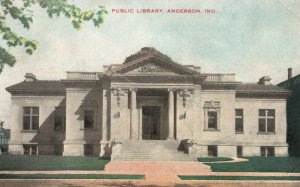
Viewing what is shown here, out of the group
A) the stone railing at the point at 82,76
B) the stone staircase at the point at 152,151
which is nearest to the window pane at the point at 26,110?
the stone railing at the point at 82,76

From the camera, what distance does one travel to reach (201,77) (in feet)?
97.3

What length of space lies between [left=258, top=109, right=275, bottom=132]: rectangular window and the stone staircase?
991 centimetres

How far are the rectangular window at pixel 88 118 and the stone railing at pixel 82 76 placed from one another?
2677mm

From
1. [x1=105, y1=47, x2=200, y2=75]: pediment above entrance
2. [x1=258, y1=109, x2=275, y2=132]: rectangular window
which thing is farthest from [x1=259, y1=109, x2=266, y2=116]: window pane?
[x1=105, y1=47, x2=200, y2=75]: pediment above entrance

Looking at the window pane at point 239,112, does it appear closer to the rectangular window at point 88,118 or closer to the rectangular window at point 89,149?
the rectangular window at point 88,118

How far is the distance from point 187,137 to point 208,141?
358 cm

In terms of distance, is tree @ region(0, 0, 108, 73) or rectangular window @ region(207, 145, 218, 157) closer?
tree @ region(0, 0, 108, 73)

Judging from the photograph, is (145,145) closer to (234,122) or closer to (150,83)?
(150,83)

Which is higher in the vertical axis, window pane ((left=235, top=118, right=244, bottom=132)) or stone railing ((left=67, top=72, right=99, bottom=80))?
stone railing ((left=67, top=72, right=99, bottom=80))

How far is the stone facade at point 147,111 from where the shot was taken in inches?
1128

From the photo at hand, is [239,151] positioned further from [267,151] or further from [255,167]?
[255,167]

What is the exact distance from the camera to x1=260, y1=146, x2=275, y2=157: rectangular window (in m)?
33.2

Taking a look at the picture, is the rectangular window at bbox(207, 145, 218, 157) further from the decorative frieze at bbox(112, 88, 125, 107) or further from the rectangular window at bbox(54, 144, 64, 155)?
the rectangular window at bbox(54, 144, 64, 155)

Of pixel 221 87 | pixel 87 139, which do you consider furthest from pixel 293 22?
pixel 87 139
